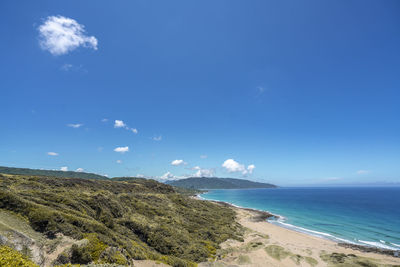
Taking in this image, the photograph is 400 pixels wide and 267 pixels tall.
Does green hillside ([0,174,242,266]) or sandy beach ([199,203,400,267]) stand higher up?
green hillside ([0,174,242,266])

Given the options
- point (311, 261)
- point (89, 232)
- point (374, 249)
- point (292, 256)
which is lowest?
point (374, 249)

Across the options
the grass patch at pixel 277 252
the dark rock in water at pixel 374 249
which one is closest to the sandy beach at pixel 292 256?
the grass patch at pixel 277 252

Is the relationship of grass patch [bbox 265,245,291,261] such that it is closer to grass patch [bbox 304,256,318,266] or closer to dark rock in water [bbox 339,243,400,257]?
grass patch [bbox 304,256,318,266]

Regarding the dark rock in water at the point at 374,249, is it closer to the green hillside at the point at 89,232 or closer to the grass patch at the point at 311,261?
the grass patch at the point at 311,261

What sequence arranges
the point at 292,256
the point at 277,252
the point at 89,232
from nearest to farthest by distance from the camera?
the point at 89,232
the point at 292,256
the point at 277,252

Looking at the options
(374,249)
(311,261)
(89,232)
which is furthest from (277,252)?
(89,232)

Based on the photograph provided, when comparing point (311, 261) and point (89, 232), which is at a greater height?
point (89, 232)

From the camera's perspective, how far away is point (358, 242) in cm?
3731

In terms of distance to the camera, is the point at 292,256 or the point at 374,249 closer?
the point at 292,256

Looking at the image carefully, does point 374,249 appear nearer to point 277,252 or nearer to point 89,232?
point 277,252

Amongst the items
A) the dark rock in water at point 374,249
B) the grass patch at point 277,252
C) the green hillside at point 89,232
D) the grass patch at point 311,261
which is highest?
the green hillside at point 89,232

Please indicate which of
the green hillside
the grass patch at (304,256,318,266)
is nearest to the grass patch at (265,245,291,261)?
the grass patch at (304,256,318,266)

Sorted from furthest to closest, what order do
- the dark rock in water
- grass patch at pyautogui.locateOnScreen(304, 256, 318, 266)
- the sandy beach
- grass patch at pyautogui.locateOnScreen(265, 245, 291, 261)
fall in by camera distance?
the dark rock in water
grass patch at pyautogui.locateOnScreen(265, 245, 291, 261)
grass patch at pyautogui.locateOnScreen(304, 256, 318, 266)
the sandy beach

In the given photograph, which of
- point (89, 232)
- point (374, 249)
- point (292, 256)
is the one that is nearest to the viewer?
point (89, 232)
